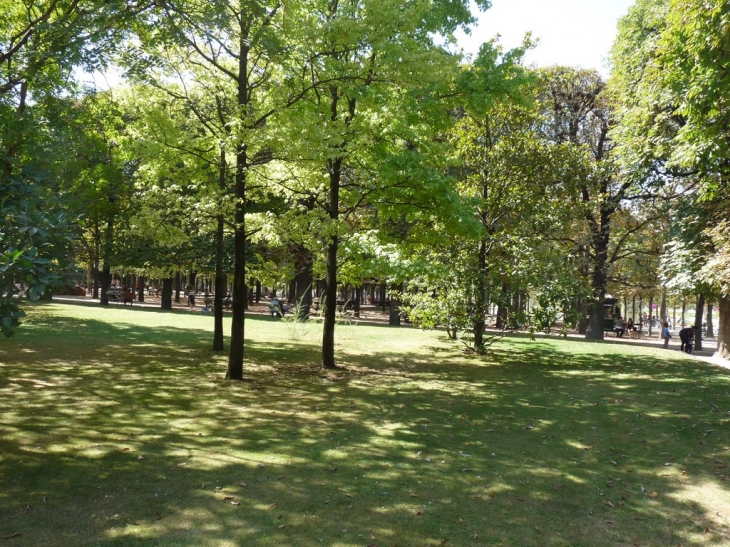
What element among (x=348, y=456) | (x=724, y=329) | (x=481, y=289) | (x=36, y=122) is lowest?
(x=348, y=456)

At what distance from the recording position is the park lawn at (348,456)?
469cm

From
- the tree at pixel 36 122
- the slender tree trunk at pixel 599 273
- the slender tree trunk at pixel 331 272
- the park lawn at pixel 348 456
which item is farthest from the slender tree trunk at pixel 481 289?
the slender tree trunk at pixel 599 273

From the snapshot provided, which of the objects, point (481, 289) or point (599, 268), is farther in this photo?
point (599, 268)

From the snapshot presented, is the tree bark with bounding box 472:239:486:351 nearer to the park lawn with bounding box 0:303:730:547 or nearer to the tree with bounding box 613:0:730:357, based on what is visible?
the park lawn with bounding box 0:303:730:547

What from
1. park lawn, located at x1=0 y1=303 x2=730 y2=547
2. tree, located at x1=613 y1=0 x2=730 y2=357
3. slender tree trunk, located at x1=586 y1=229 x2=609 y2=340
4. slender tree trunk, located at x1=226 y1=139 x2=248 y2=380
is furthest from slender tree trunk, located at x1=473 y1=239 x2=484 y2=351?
slender tree trunk, located at x1=586 y1=229 x2=609 y2=340

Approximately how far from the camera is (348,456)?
260 inches

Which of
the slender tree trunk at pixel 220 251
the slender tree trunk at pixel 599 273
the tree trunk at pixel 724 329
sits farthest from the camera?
the slender tree trunk at pixel 599 273

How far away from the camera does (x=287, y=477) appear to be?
5.77m

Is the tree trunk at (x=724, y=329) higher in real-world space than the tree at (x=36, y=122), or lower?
lower

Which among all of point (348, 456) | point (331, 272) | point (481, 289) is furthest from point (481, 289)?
point (348, 456)

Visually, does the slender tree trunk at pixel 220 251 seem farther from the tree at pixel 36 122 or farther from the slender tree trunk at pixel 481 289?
the slender tree trunk at pixel 481 289

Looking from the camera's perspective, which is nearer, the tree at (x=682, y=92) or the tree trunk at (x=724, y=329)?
the tree at (x=682, y=92)

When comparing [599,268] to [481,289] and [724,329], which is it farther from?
[481,289]

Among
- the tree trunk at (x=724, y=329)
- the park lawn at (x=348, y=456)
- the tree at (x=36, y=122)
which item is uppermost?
the tree at (x=36, y=122)
